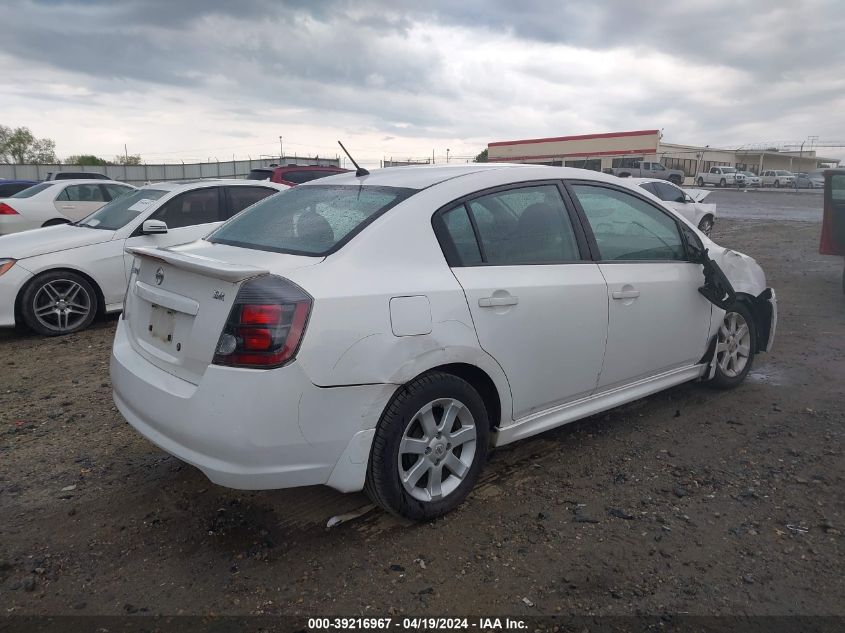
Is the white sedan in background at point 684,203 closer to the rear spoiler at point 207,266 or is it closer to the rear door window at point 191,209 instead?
the rear door window at point 191,209

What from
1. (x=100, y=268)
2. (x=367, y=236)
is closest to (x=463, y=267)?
(x=367, y=236)

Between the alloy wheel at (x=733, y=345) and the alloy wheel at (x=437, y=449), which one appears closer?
the alloy wheel at (x=437, y=449)

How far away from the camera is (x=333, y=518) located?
10.1 feet

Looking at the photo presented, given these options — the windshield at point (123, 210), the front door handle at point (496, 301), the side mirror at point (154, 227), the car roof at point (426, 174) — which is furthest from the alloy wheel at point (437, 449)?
the windshield at point (123, 210)

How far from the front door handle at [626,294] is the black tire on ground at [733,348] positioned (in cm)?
115

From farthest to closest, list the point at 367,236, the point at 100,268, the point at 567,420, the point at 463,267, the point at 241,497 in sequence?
the point at 100,268, the point at 567,420, the point at 241,497, the point at 463,267, the point at 367,236

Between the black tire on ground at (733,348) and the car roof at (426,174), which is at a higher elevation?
the car roof at (426,174)

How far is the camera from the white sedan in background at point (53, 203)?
11875mm

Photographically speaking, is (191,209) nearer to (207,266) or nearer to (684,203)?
(207,266)

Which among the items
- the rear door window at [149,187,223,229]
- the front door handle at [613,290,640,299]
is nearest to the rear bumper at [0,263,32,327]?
the rear door window at [149,187,223,229]

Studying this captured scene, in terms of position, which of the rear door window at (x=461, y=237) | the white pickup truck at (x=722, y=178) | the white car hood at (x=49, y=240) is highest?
the white pickup truck at (x=722, y=178)

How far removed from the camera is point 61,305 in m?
6.59

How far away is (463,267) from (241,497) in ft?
5.49

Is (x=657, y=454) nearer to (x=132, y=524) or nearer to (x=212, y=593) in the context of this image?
(x=212, y=593)
